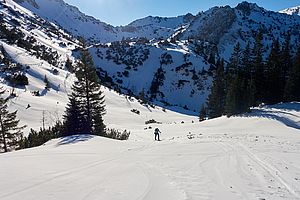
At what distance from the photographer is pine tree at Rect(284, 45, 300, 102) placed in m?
51.8

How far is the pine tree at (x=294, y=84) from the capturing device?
51.8 meters

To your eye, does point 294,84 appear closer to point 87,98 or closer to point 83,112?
point 87,98

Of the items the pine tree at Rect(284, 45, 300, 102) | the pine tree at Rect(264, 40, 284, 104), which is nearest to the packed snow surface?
the pine tree at Rect(284, 45, 300, 102)

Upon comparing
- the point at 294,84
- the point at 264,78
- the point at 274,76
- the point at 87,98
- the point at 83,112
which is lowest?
the point at 83,112

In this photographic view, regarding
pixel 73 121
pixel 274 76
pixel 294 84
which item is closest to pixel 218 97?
pixel 274 76

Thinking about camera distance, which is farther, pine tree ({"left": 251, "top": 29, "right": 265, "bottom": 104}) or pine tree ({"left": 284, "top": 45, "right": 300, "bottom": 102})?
pine tree ({"left": 251, "top": 29, "right": 265, "bottom": 104})

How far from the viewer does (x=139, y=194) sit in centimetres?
743

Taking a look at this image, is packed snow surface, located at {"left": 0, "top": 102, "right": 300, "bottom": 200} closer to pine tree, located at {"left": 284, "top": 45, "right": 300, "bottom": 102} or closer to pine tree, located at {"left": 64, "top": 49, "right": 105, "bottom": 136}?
pine tree, located at {"left": 64, "top": 49, "right": 105, "bottom": 136}


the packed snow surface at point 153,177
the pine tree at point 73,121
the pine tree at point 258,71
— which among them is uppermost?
the pine tree at point 258,71

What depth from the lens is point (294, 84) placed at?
5266 centimetres

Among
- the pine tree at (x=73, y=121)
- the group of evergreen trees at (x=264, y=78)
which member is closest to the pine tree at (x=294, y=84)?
the group of evergreen trees at (x=264, y=78)

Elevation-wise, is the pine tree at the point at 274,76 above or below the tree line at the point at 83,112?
above

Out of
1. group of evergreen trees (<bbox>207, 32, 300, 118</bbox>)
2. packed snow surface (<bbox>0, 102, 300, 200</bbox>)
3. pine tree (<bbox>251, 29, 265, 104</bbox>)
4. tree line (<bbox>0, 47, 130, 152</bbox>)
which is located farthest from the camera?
pine tree (<bbox>251, 29, 265, 104</bbox>)

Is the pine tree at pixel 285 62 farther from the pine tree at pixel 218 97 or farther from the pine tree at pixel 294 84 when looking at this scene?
the pine tree at pixel 218 97
